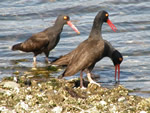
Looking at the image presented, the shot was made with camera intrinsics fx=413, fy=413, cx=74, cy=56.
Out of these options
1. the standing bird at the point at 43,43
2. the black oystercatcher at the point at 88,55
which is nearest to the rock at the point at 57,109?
the black oystercatcher at the point at 88,55

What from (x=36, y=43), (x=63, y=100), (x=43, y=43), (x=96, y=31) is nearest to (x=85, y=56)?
(x=96, y=31)

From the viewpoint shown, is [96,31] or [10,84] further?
[96,31]

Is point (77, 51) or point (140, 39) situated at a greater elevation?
point (77, 51)

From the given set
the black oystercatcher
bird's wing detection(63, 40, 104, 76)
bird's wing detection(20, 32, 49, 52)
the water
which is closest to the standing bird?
bird's wing detection(20, 32, 49, 52)

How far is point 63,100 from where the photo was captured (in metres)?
5.91

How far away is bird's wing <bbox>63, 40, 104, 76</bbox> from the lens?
7.26 m

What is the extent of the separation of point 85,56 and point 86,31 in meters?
5.32

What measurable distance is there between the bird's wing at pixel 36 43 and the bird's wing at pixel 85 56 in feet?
7.15

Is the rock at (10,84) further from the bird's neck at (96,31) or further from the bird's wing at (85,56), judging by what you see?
the bird's neck at (96,31)

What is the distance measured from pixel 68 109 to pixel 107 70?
3600mm

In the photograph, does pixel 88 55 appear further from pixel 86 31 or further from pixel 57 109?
pixel 86 31

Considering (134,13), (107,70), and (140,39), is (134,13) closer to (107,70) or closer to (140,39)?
(140,39)

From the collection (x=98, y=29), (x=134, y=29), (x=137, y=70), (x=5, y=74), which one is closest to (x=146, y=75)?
(x=137, y=70)

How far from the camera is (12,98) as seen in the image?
5.89 metres
